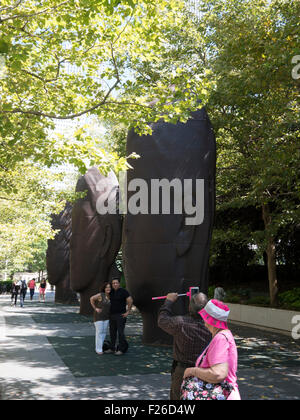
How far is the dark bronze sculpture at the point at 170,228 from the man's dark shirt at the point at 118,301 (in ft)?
3.17

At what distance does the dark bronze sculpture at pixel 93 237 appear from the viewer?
1758 centimetres

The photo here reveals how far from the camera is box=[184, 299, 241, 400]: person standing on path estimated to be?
3.30 metres

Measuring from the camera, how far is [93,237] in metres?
17.6

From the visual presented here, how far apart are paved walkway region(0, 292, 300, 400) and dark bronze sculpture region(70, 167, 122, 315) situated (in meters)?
3.79

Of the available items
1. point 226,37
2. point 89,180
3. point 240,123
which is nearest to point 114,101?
point 240,123

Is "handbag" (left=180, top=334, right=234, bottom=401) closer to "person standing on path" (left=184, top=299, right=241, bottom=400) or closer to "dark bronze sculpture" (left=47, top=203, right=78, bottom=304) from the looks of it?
"person standing on path" (left=184, top=299, right=241, bottom=400)

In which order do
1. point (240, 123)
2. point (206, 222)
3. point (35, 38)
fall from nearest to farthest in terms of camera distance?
point (35, 38)
point (206, 222)
point (240, 123)

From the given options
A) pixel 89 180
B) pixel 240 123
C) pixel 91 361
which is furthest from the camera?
pixel 89 180

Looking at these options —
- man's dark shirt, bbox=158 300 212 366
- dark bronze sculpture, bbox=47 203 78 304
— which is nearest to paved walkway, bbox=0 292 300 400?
man's dark shirt, bbox=158 300 212 366

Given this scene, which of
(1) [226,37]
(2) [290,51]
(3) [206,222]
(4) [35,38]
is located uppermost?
(1) [226,37]

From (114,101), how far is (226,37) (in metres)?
7.93

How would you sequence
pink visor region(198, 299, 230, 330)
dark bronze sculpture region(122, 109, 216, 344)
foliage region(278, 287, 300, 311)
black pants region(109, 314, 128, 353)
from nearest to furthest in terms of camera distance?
pink visor region(198, 299, 230, 330)
black pants region(109, 314, 128, 353)
dark bronze sculpture region(122, 109, 216, 344)
foliage region(278, 287, 300, 311)
